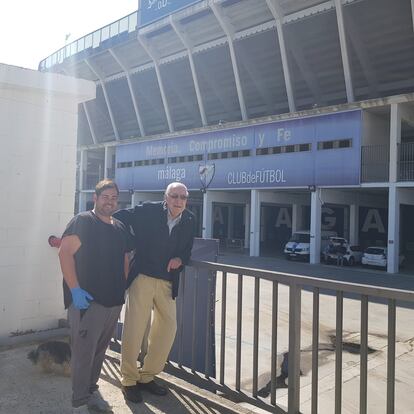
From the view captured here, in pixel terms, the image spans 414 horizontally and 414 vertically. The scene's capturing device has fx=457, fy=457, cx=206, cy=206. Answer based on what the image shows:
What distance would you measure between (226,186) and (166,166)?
23.2 feet

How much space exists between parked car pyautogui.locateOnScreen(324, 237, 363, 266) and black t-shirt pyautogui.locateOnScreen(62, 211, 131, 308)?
22953 millimetres

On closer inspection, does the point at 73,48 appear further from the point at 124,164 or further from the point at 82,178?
the point at 124,164

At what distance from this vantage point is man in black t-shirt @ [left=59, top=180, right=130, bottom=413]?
325 cm

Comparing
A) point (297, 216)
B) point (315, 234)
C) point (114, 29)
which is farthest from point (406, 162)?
point (114, 29)

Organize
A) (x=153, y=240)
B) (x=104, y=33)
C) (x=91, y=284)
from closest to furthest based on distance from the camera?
(x=91, y=284) < (x=153, y=240) < (x=104, y=33)

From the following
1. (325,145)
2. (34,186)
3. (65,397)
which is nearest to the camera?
(65,397)

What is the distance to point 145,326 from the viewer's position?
3.77 meters

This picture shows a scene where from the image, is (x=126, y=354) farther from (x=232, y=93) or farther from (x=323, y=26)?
(x=232, y=93)

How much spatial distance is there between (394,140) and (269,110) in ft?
43.8

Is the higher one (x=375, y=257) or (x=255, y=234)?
(x=255, y=234)

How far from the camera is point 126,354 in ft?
12.2

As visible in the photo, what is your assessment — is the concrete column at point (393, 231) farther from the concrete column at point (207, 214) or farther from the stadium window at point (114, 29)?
the stadium window at point (114, 29)

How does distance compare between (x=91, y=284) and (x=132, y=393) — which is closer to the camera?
(x=91, y=284)

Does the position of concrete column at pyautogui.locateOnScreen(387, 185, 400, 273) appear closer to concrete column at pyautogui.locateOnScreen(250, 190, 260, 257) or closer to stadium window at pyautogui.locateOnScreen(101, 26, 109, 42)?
concrete column at pyautogui.locateOnScreen(250, 190, 260, 257)
